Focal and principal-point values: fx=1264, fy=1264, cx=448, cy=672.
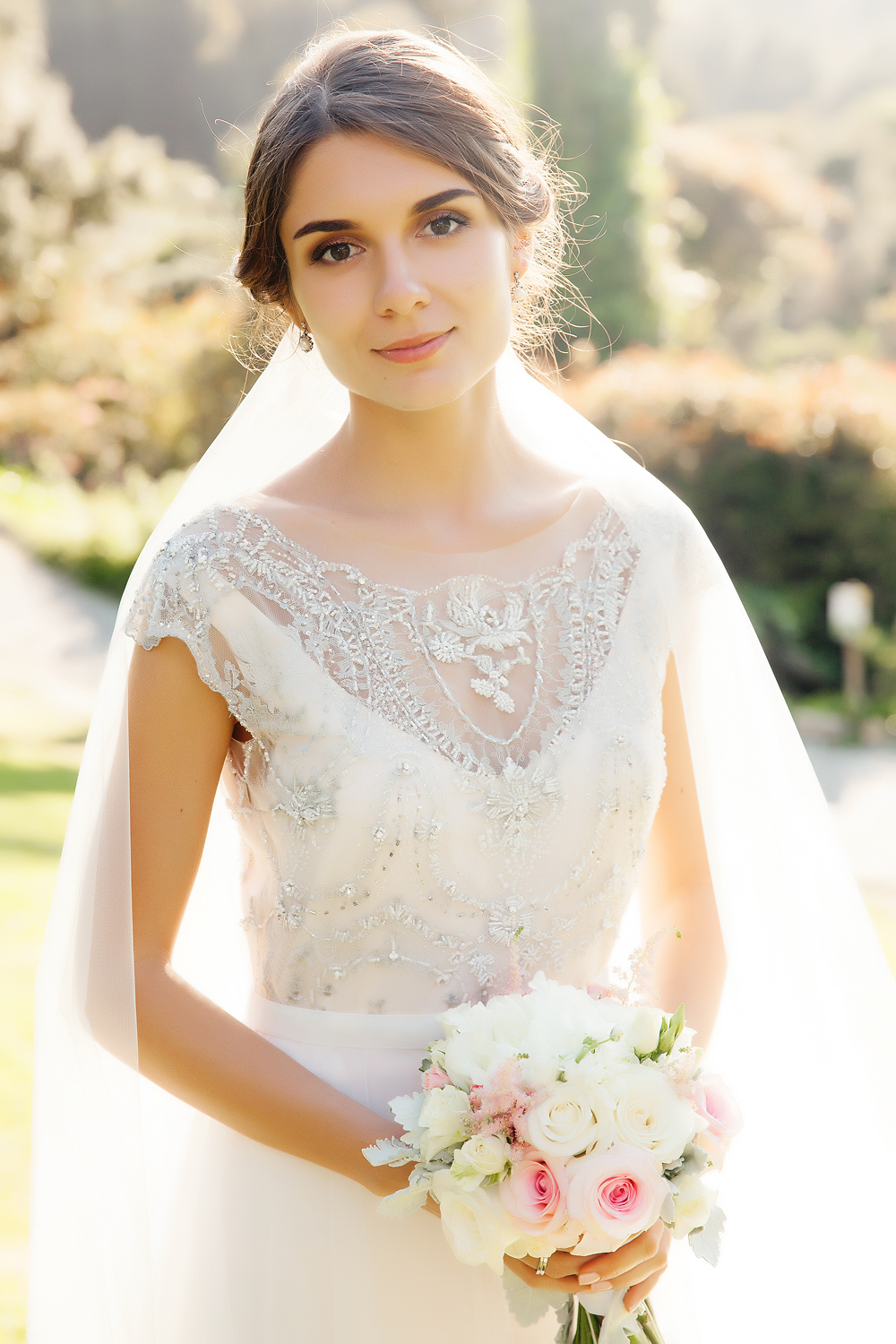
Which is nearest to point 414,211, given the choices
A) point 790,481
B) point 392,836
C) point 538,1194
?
point 392,836

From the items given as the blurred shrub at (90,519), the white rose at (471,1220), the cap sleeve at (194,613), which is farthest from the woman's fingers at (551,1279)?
the blurred shrub at (90,519)

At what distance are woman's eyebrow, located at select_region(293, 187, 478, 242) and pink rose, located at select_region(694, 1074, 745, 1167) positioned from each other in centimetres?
139

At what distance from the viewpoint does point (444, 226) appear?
6.79ft

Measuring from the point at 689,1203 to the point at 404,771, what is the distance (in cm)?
74

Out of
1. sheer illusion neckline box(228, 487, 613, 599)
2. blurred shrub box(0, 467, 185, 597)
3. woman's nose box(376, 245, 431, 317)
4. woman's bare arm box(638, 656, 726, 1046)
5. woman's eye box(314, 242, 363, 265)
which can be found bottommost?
woman's bare arm box(638, 656, 726, 1046)

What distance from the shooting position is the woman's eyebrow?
79.5 inches

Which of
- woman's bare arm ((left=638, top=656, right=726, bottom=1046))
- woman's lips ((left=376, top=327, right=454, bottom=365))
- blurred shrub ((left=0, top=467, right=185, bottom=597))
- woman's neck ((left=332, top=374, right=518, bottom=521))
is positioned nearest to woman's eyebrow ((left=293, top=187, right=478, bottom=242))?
woman's lips ((left=376, top=327, right=454, bottom=365))

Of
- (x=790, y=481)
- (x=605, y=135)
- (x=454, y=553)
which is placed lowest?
(x=454, y=553)

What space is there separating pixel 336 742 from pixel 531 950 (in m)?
0.47

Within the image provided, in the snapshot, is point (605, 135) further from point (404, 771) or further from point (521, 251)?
→ point (404, 771)

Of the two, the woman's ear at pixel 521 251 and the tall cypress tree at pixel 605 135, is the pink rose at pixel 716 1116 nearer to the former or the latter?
the woman's ear at pixel 521 251

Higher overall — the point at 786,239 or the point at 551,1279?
the point at 786,239

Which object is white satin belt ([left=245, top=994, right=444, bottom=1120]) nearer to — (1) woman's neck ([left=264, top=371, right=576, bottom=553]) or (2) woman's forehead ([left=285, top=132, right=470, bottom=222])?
(1) woman's neck ([left=264, top=371, right=576, bottom=553])


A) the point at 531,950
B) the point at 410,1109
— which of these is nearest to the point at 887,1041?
the point at 531,950
